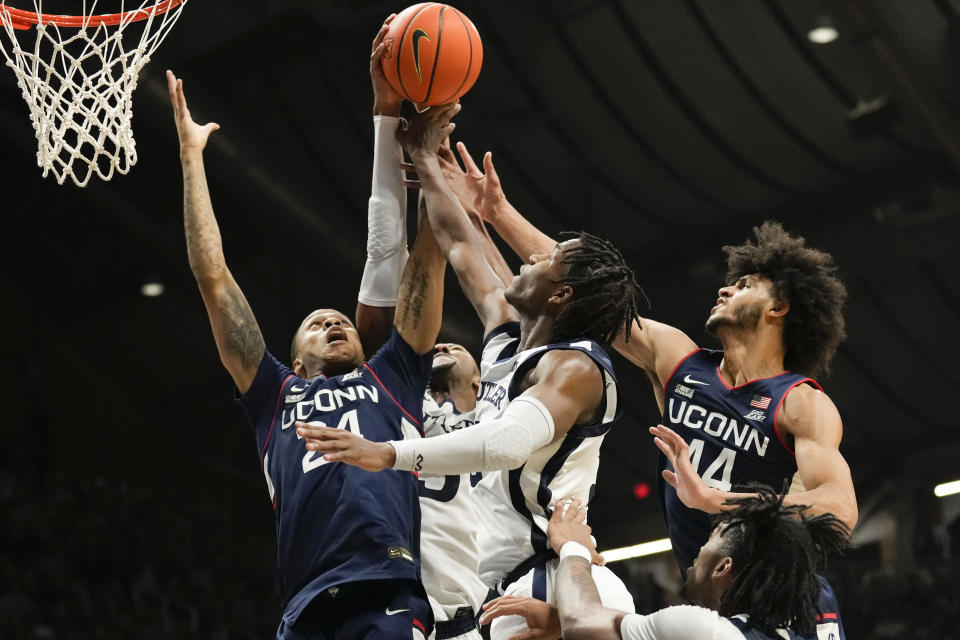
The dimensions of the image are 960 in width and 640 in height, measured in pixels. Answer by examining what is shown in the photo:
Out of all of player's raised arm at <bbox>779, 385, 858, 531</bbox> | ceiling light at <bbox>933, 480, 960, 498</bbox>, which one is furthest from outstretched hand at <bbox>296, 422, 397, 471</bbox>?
ceiling light at <bbox>933, 480, 960, 498</bbox>

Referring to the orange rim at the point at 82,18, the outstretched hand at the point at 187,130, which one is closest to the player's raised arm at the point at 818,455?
the outstretched hand at the point at 187,130

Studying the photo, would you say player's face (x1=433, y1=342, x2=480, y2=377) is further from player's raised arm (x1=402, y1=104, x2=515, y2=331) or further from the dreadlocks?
the dreadlocks

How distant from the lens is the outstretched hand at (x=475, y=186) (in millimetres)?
4773

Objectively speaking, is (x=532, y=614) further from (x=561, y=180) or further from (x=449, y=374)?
(x=561, y=180)

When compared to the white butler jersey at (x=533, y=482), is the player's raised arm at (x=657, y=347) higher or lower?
higher

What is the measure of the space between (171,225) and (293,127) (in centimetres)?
180

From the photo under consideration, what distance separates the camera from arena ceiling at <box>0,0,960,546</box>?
11242 mm

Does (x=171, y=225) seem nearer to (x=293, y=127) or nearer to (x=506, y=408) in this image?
(x=293, y=127)

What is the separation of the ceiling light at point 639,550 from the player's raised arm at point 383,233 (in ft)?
45.6

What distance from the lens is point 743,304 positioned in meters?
4.53

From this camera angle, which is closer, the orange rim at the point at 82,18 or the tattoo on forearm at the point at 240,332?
the tattoo on forearm at the point at 240,332

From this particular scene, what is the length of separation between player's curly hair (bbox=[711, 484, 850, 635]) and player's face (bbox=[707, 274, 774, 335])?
52.2 inches

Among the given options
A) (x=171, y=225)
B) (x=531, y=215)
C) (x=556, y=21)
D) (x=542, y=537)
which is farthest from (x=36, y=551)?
(x=542, y=537)

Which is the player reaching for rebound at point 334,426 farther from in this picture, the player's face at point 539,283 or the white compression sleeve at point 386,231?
the player's face at point 539,283
